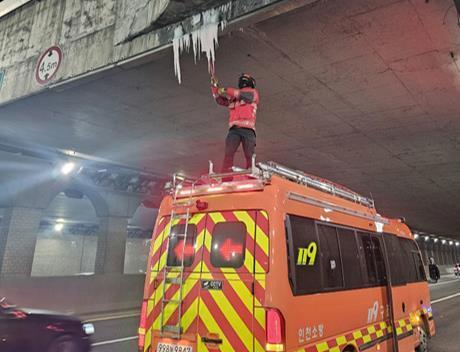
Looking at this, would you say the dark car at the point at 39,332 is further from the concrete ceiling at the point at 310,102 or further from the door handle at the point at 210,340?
the concrete ceiling at the point at 310,102

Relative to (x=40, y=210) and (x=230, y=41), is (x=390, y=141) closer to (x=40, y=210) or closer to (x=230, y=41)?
(x=230, y=41)

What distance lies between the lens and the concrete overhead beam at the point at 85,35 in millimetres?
6447

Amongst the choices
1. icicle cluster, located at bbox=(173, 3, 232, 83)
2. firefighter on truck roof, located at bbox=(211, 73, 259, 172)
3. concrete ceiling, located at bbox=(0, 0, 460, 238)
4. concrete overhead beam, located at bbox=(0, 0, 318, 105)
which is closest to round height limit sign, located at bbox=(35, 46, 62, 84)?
concrete overhead beam, located at bbox=(0, 0, 318, 105)

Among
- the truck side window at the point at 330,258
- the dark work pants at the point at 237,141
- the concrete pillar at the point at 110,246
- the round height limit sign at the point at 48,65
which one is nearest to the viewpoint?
the truck side window at the point at 330,258

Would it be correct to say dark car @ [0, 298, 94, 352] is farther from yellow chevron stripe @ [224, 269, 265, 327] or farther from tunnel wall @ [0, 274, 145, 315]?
tunnel wall @ [0, 274, 145, 315]

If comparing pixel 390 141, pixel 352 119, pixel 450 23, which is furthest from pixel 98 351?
pixel 390 141

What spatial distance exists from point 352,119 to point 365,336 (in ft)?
19.4

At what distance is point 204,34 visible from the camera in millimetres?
6141

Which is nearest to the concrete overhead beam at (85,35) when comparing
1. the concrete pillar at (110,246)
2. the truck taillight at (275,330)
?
the truck taillight at (275,330)

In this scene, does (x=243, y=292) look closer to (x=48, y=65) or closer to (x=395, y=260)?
(x=395, y=260)

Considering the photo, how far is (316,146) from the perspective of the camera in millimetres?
11781

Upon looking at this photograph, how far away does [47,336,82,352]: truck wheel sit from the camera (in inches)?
237

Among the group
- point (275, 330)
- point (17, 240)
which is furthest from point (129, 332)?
point (275, 330)

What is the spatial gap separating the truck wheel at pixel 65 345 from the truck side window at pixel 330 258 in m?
4.62
